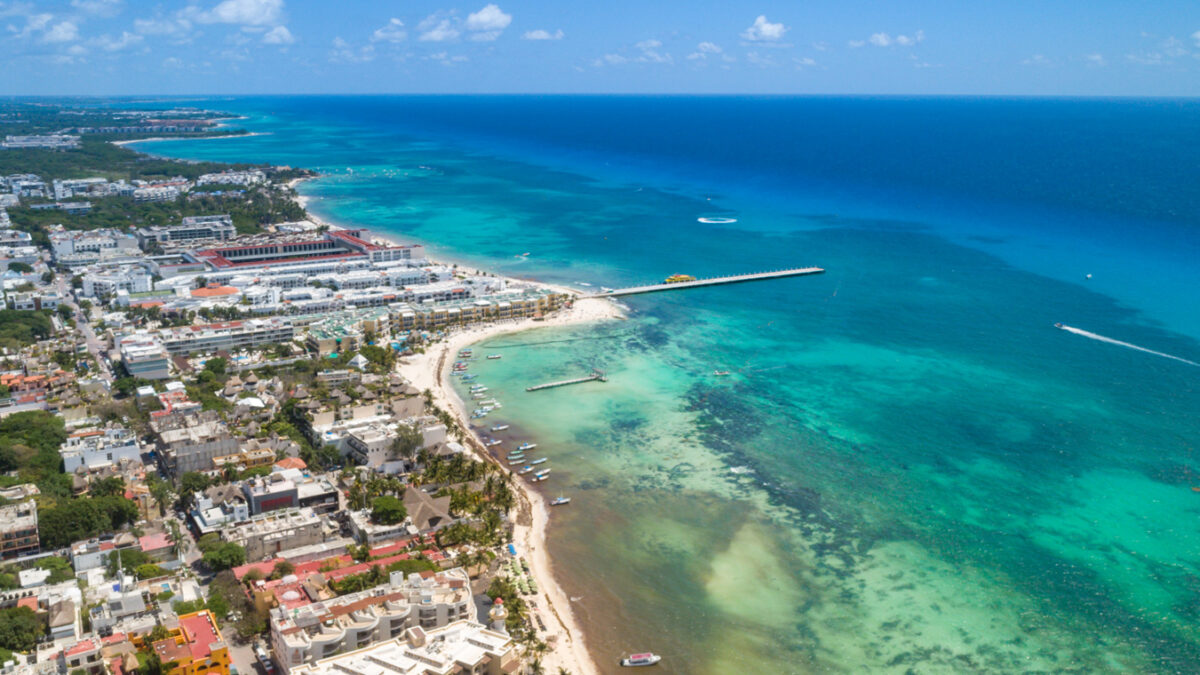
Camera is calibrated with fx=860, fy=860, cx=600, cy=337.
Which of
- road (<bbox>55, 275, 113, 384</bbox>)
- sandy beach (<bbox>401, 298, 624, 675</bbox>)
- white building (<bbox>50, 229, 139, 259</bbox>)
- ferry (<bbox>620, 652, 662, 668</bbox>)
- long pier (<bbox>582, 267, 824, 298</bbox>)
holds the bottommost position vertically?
ferry (<bbox>620, 652, 662, 668</bbox>)

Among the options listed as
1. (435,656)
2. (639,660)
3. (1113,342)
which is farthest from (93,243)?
(1113,342)

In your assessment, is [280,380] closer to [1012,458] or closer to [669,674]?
[669,674]

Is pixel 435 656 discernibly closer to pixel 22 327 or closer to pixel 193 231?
pixel 22 327

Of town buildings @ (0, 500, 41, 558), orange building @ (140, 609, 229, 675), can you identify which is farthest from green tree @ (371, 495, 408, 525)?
town buildings @ (0, 500, 41, 558)

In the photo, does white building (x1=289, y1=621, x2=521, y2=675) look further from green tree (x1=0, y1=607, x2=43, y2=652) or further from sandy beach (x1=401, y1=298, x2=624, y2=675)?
green tree (x1=0, y1=607, x2=43, y2=652)

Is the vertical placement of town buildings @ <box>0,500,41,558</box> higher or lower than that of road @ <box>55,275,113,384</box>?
lower

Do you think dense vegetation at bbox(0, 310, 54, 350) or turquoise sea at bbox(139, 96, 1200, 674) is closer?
turquoise sea at bbox(139, 96, 1200, 674)

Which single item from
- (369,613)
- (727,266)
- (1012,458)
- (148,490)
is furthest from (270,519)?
(727,266)
